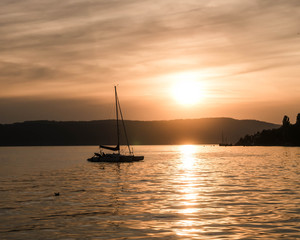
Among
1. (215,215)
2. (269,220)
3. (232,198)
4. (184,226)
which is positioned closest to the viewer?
(184,226)

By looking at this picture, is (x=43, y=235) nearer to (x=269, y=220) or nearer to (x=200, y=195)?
(x=269, y=220)

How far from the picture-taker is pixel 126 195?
43.2m

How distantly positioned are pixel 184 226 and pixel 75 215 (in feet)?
30.0

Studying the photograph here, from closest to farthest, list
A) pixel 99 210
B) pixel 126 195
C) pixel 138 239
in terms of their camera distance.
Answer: pixel 138 239
pixel 99 210
pixel 126 195

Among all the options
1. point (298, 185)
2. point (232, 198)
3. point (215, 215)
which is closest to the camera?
point (215, 215)

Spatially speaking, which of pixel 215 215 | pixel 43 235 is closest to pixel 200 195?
pixel 215 215

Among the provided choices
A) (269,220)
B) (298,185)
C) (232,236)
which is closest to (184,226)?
(232,236)

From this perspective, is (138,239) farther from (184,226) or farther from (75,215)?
(75,215)

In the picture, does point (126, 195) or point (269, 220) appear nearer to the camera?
point (269, 220)

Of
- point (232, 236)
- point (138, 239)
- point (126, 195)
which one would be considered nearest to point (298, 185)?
point (126, 195)

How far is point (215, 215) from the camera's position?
30203mm

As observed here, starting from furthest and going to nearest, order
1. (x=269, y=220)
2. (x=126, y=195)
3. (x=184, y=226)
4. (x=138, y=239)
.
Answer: (x=126, y=195) < (x=269, y=220) < (x=184, y=226) < (x=138, y=239)

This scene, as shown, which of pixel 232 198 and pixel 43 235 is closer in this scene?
pixel 43 235

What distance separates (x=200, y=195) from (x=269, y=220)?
13714 mm
